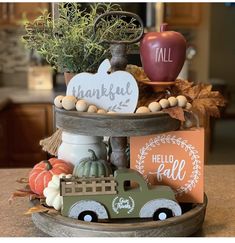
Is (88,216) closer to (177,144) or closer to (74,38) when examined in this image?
(177,144)

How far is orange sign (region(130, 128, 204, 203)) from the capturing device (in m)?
1.17

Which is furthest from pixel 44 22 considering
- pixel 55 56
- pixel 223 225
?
pixel 223 225

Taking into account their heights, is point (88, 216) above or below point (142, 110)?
below

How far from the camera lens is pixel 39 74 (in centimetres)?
433

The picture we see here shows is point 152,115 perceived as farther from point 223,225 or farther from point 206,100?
point 223,225

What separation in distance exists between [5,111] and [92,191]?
288cm

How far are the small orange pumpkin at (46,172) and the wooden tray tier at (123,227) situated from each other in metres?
0.09

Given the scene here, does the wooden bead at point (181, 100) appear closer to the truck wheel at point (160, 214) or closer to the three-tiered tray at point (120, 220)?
the three-tiered tray at point (120, 220)

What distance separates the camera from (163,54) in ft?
3.78

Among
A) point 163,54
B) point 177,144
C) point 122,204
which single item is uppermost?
point 163,54

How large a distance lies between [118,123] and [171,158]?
180 millimetres

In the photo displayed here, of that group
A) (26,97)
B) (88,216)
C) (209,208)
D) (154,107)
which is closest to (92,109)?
(154,107)

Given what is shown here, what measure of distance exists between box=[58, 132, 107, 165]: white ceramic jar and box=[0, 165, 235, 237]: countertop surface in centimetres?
20

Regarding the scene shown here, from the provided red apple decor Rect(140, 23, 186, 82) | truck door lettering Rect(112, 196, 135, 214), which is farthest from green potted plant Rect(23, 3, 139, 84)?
truck door lettering Rect(112, 196, 135, 214)
